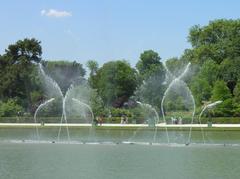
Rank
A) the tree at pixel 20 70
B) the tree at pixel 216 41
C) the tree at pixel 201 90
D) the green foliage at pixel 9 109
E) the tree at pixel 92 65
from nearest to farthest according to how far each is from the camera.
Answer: the tree at pixel 201 90, the green foliage at pixel 9 109, the tree at pixel 216 41, the tree at pixel 20 70, the tree at pixel 92 65

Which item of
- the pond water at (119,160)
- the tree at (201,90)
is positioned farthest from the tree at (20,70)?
the pond water at (119,160)

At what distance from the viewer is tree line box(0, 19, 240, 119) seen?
7456cm

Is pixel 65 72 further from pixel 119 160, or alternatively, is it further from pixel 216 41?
pixel 119 160

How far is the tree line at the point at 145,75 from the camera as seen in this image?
74.6 metres

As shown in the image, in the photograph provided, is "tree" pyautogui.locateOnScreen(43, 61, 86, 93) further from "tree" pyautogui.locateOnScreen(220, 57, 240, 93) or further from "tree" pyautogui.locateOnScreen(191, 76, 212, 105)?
"tree" pyautogui.locateOnScreen(191, 76, 212, 105)

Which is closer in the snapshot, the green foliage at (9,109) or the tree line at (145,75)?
the tree line at (145,75)

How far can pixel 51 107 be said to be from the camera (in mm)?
76750

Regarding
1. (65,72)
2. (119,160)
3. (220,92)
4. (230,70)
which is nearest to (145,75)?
(65,72)

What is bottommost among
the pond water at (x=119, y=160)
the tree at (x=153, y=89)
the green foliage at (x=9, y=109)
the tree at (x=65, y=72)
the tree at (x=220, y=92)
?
the pond water at (x=119, y=160)

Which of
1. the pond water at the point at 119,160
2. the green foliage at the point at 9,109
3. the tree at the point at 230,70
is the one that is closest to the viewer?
the pond water at the point at 119,160

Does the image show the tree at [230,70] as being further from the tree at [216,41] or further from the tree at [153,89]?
the tree at [153,89]

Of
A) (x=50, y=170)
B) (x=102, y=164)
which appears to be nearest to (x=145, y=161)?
(x=102, y=164)

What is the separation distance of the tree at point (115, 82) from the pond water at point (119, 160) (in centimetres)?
6466

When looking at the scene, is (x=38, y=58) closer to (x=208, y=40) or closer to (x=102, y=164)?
(x=208, y=40)
